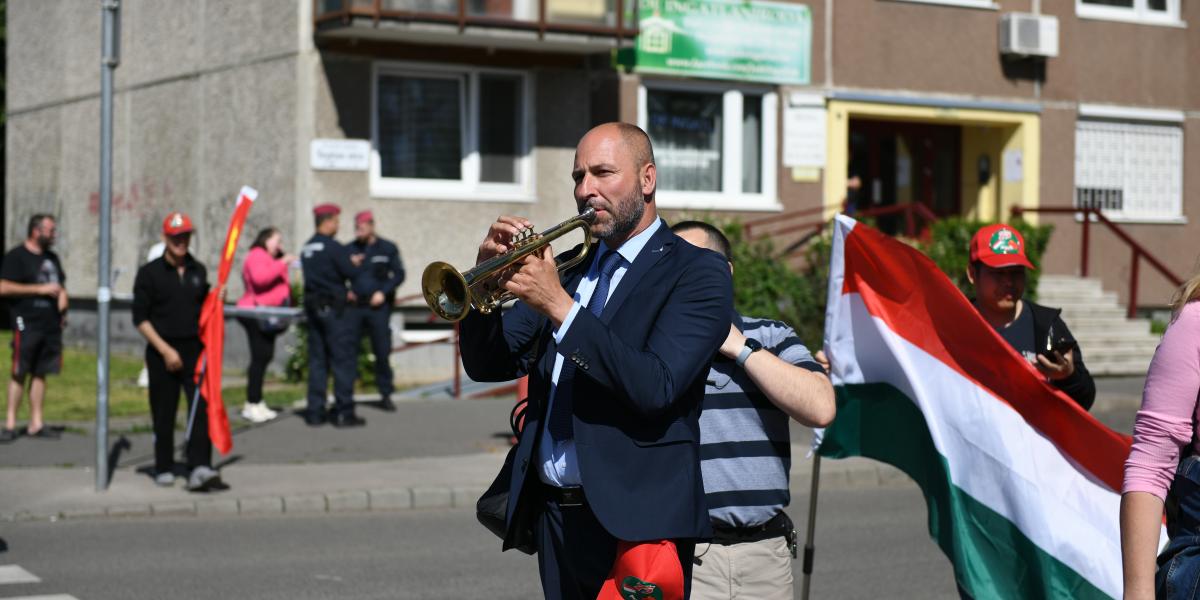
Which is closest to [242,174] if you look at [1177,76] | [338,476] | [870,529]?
[338,476]

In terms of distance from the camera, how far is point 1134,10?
81.3 feet

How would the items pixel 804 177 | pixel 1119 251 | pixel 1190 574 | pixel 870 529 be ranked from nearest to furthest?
pixel 1190 574
pixel 870 529
pixel 804 177
pixel 1119 251

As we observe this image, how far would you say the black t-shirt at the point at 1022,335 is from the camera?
19.8 feet

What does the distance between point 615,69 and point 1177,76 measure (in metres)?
9.64

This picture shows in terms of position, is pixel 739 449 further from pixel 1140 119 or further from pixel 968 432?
pixel 1140 119

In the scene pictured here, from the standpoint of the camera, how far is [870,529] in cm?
1027

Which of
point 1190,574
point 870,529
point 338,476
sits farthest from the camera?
point 338,476

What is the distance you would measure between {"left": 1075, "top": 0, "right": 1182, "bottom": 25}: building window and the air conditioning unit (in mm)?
1036

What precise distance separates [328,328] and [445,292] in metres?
11.3

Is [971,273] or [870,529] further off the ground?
[971,273]

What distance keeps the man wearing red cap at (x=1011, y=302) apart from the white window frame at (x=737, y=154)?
15550 millimetres

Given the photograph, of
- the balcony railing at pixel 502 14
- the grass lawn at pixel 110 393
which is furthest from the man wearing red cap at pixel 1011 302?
the balcony railing at pixel 502 14

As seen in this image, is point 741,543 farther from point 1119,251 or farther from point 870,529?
point 1119,251

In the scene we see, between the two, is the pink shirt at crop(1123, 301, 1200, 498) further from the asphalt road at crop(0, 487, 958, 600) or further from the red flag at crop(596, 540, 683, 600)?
the asphalt road at crop(0, 487, 958, 600)
